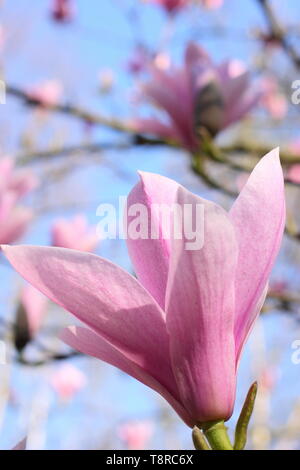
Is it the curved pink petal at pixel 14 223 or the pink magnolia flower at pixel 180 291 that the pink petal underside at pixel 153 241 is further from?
the curved pink petal at pixel 14 223

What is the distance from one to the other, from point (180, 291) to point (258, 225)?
66mm

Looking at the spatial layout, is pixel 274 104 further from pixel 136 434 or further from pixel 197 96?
pixel 197 96

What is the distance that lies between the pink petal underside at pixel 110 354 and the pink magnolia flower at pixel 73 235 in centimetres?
99

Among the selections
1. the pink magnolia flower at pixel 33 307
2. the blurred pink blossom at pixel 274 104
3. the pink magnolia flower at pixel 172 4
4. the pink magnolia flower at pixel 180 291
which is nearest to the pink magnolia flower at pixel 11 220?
the pink magnolia flower at pixel 33 307

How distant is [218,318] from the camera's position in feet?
1.38

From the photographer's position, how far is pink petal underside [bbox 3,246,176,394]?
0.40m

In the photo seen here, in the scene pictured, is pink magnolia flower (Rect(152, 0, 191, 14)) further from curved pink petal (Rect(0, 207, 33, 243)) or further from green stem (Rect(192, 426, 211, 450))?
green stem (Rect(192, 426, 211, 450))

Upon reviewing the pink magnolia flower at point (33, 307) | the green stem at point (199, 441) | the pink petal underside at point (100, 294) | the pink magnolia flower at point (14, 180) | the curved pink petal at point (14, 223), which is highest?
the pink magnolia flower at point (14, 180)

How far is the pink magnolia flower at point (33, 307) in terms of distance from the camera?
4.09 ft

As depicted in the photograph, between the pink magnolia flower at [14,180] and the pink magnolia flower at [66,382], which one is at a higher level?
the pink magnolia flower at [14,180]

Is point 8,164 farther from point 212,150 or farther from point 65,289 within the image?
point 65,289

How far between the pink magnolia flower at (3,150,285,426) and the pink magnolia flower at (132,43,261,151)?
0.68m

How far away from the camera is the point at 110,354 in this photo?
1.44 ft

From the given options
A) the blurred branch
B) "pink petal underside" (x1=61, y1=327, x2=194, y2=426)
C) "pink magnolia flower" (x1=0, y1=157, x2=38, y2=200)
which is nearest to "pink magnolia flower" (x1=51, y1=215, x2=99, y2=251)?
"pink magnolia flower" (x1=0, y1=157, x2=38, y2=200)
